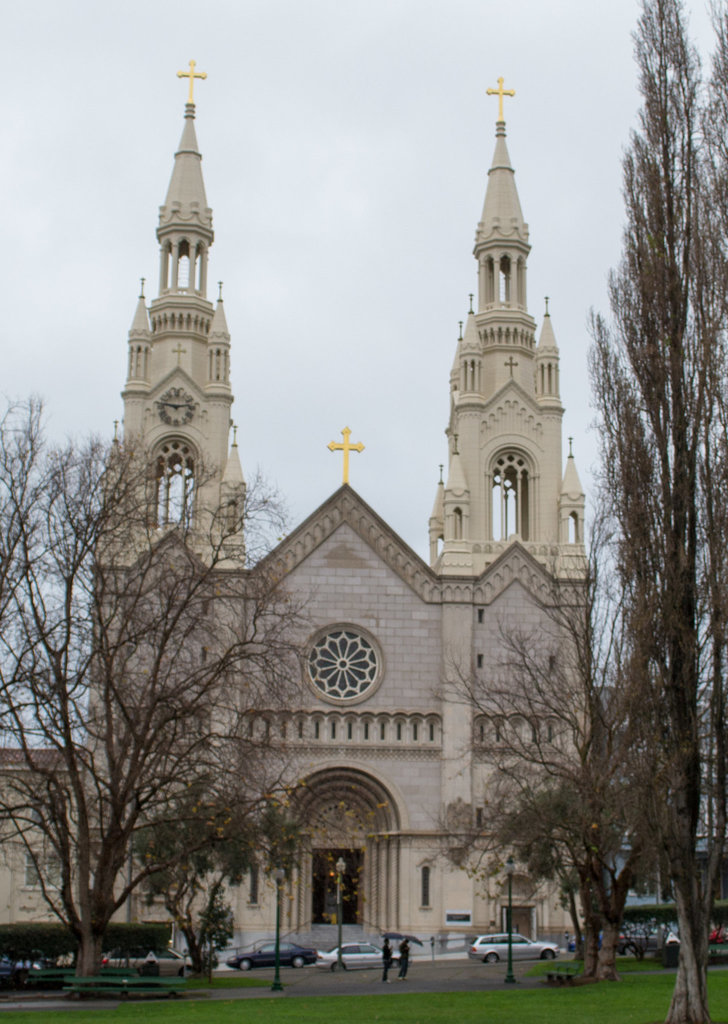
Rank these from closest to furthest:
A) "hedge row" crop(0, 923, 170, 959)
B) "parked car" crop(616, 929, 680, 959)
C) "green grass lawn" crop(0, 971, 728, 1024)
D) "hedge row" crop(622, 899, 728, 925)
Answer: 1. "green grass lawn" crop(0, 971, 728, 1024)
2. "hedge row" crop(0, 923, 170, 959)
3. "parked car" crop(616, 929, 680, 959)
4. "hedge row" crop(622, 899, 728, 925)

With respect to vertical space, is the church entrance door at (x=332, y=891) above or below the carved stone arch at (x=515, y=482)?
below

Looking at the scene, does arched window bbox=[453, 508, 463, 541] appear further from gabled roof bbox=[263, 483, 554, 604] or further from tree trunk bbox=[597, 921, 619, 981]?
tree trunk bbox=[597, 921, 619, 981]

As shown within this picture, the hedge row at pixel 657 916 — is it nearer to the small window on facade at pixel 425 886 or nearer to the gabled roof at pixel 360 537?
the small window on facade at pixel 425 886

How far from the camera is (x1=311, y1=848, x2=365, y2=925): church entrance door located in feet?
176

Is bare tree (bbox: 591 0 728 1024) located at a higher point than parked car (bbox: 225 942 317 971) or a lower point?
higher

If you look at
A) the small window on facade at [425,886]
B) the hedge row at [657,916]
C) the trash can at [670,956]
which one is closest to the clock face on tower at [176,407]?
the small window on facade at [425,886]

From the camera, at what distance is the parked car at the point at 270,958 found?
4419cm

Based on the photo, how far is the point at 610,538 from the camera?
81.6 feet

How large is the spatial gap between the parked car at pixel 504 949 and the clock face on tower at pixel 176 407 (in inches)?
988

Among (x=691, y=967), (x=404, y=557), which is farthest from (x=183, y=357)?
(x=691, y=967)

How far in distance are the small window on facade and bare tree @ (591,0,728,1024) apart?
29.5 m

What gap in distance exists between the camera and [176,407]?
58781 millimetres

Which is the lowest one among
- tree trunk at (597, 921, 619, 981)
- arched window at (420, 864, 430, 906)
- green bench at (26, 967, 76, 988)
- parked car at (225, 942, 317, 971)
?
parked car at (225, 942, 317, 971)

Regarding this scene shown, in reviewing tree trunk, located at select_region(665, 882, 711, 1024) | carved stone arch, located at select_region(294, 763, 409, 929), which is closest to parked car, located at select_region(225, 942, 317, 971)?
carved stone arch, located at select_region(294, 763, 409, 929)
